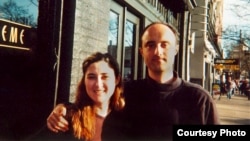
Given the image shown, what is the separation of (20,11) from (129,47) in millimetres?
1605

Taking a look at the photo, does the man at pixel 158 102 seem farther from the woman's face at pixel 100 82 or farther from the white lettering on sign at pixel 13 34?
the white lettering on sign at pixel 13 34

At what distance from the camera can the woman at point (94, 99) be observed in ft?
12.0

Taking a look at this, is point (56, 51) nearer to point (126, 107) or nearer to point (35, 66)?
point (35, 66)

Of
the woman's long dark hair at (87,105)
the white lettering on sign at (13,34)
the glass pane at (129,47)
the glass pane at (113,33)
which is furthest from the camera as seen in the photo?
the glass pane at (129,47)

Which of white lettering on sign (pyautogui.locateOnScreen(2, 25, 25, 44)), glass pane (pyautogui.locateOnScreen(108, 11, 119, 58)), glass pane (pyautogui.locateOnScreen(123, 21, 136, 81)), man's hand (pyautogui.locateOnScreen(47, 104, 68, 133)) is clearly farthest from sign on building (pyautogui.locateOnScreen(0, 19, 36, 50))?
glass pane (pyautogui.locateOnScreen(123, 21, 136, 81))

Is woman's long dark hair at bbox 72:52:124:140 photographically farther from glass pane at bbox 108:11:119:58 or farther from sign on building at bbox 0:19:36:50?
glass pane at bbox 108:11:119:58

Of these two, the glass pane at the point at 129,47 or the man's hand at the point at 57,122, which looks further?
the glass pane at the point at 129,47

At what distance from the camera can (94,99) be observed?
12.2 feet

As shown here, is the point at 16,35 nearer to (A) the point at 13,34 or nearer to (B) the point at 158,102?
(A) the point at 13,34

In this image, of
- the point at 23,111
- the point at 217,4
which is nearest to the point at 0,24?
the point at 23,111

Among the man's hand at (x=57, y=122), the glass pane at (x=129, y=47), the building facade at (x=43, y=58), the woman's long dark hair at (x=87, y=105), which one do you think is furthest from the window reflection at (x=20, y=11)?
the glass pane at (x=129, y=47)

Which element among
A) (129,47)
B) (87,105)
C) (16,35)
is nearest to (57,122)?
(87,105)

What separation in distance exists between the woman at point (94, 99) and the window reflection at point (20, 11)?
2.30ft

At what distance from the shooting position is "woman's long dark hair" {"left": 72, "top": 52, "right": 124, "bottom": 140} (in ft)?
12.2
